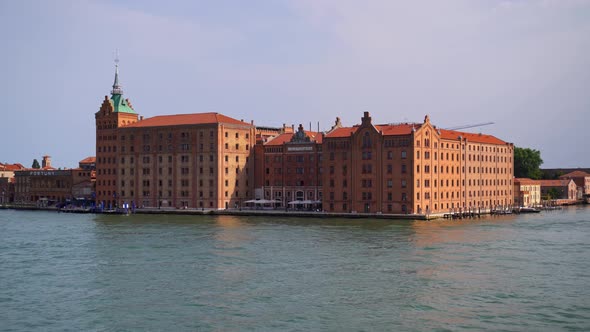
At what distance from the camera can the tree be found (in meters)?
157

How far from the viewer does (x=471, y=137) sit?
118125 mm

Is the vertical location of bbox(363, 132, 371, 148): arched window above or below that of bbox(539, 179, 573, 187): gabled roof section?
above

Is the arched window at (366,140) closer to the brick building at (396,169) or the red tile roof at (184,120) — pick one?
the brick building at (396,169)

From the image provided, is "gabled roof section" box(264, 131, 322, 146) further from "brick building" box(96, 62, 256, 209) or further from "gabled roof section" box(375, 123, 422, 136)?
"gabled roof section" box(375, 123, 422, 136)

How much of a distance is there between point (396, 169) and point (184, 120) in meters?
40.0

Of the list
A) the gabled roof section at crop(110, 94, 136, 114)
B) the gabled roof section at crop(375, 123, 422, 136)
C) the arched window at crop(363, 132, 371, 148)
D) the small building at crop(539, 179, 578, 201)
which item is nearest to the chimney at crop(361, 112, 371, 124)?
the arched window at crop(363, 132, 371, 148)

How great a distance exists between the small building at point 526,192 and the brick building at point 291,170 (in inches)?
1492

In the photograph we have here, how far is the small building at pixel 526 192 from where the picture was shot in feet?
433

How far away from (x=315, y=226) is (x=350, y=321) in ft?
167

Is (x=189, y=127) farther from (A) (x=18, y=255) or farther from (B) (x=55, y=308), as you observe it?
(B) (x=55, y=308)

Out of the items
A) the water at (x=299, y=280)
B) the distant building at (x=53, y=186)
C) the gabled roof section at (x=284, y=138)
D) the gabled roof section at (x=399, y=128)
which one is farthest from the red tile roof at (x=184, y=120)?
the water at (x=299, y=280)

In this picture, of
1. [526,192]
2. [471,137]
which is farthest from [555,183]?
[471,137]

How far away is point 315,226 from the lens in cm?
8700

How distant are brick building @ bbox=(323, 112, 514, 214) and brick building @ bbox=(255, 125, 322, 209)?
7.52m
